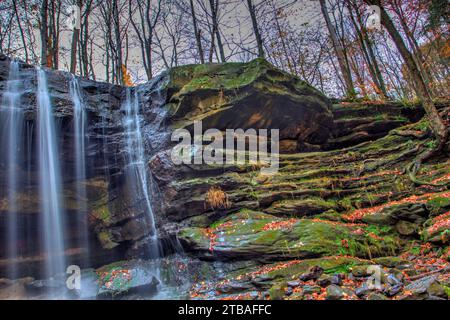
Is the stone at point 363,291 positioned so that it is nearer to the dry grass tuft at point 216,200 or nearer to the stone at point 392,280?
the stone at point 392,280

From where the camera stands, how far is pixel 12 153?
24.7 ft

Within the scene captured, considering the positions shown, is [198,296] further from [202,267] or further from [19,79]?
[19,79]

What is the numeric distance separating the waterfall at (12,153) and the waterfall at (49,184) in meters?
0.52

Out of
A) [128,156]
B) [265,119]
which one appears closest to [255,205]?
[265,119]

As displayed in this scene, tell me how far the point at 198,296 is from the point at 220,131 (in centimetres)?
527

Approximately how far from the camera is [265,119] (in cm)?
952

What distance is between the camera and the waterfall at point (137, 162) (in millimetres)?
7719

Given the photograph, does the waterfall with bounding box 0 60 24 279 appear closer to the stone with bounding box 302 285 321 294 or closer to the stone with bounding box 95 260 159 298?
the stone with bounding box 95 260 159 298

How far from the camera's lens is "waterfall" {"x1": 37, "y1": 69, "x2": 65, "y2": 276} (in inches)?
304

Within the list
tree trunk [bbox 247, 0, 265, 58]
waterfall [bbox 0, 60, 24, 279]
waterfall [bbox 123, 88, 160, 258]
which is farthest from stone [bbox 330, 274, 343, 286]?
tree trunk [bbox 247, 0, 265, 58]

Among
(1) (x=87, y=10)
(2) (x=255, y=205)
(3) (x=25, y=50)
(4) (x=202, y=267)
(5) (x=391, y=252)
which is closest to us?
(5) (x=391, y=252)

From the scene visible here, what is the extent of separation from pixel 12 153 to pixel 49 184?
4.10ft

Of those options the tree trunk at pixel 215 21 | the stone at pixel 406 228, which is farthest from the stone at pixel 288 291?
the tree trunk at pixel 215 21

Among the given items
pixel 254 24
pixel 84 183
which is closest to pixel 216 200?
pixel 84 183
